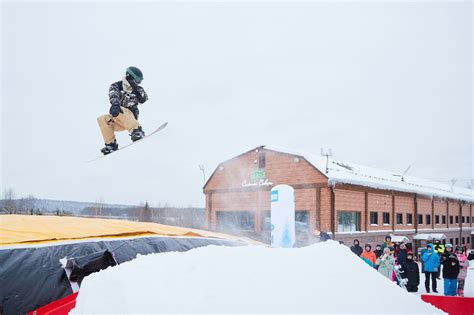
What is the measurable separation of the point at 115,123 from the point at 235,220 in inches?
708

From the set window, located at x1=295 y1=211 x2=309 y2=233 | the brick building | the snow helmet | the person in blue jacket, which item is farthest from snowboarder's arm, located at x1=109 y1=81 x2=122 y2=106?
window, located at x1=295 y1=211 x2=309 y2=233

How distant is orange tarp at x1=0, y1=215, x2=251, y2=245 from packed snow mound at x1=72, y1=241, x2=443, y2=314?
3.43 m

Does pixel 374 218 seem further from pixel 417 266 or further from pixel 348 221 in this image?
pixel 417 266

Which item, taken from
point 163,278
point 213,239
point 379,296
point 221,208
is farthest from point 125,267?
point 221,208

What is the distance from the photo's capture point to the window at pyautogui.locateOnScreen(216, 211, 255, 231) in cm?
2283

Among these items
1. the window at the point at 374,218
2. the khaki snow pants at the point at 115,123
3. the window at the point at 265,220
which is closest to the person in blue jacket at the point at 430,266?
the khaki snow pants at the point at 115,123

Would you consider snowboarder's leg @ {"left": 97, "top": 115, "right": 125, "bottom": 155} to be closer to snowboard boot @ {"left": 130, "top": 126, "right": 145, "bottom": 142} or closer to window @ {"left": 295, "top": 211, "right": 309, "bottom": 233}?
snowboard boot @ {"left": 130, "top": 126, "right": 145, "bottom": 142}

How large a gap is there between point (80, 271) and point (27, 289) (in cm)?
65

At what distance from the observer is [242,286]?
2.76 metres

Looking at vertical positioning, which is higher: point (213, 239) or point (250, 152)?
point (250, 152)

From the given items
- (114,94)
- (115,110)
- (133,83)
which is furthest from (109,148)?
(133,83)

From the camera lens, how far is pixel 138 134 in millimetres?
6246

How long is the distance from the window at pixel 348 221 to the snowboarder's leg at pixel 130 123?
15.7 metres

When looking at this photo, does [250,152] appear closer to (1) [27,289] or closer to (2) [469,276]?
(2) [469,276]
